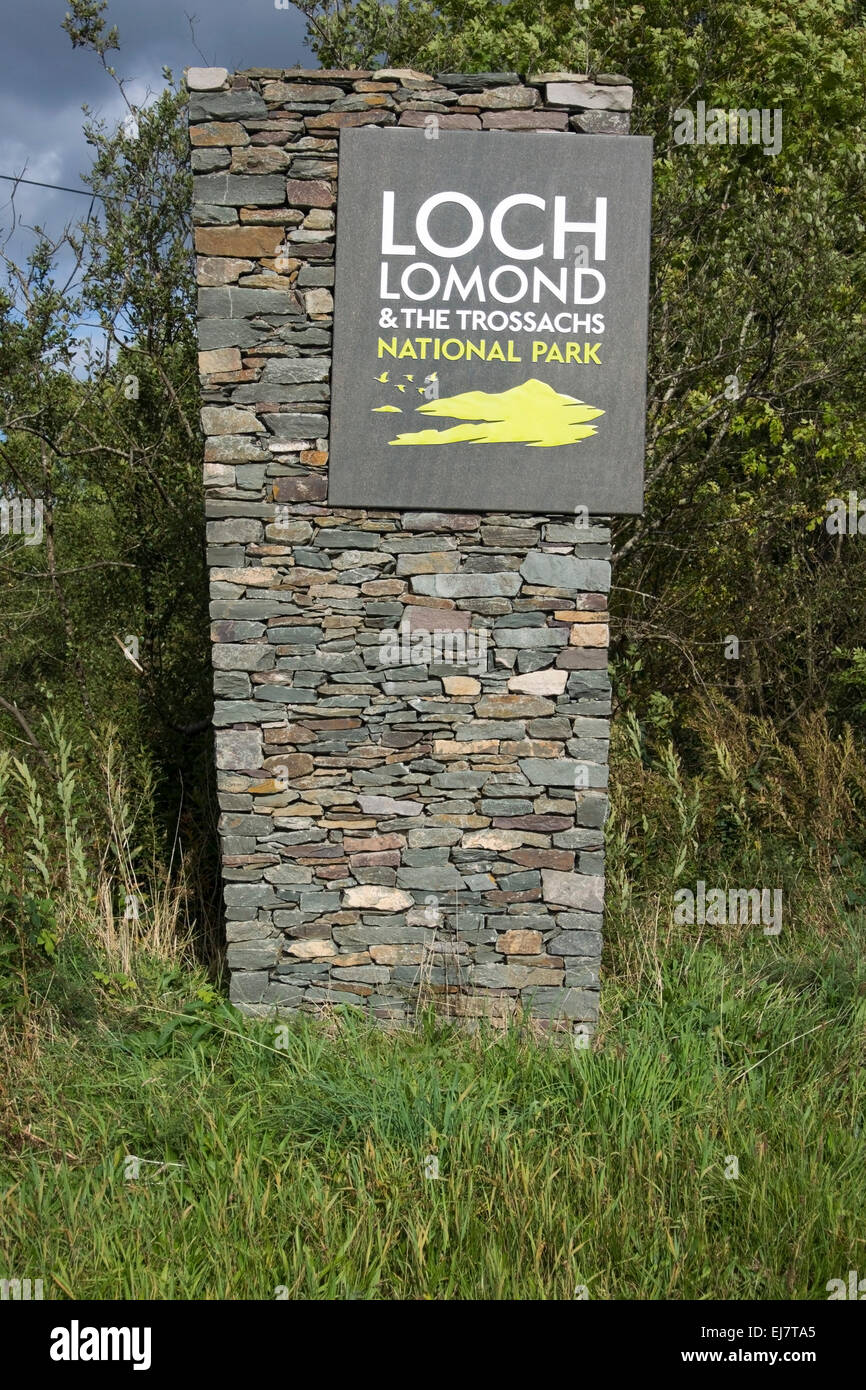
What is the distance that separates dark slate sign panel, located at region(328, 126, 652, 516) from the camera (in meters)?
4.12

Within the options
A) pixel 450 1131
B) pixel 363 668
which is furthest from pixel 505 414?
pixel 450 1131

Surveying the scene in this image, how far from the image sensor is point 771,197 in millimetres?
7285

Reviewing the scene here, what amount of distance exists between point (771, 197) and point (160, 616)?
5161 millimetres

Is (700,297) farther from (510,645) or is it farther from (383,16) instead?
Result: (510,645)

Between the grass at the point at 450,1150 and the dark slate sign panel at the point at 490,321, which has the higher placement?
the dark slate sign panel at the point at 490,321

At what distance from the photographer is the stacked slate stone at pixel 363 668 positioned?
13.6 ft

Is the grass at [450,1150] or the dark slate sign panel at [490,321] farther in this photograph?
the dark slate sign panel at [490,321]

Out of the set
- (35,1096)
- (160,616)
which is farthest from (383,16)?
(35,1096)

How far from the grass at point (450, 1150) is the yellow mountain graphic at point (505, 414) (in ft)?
7.99

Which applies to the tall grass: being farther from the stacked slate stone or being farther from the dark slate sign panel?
the dark slate sign panel

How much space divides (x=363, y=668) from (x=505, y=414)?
119 centimetres

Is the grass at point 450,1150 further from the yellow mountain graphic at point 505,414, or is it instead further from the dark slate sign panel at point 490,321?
the yellow mountain graphic at point 505,414

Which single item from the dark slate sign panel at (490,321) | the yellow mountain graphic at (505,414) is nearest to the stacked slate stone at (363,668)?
the dark slate sign panel at (490,321)

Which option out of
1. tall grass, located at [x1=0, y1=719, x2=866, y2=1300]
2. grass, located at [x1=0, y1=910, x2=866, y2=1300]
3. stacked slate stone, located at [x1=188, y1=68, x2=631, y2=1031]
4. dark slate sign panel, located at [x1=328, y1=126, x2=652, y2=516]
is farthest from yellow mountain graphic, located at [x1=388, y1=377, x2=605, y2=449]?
grass, located at [x1=0, y1=910, x2=866, y2=1300]
